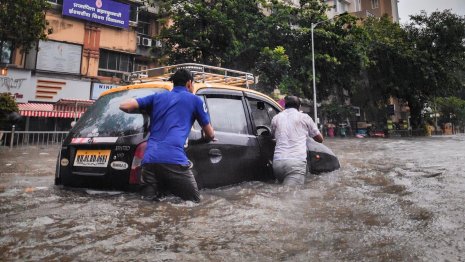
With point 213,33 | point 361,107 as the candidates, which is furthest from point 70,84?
point 361,107

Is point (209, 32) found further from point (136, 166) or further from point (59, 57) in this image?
point (136, 166)

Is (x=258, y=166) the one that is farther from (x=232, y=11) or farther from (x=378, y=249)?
(x=232, y=11)

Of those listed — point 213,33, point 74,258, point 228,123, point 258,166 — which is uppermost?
point 213,33

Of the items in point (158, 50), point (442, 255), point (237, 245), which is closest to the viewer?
point (442, 255)

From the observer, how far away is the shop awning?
54.3 feet

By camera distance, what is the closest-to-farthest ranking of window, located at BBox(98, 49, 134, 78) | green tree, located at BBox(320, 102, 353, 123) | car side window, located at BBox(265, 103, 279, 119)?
car side window, located at BBox(265, 103, 279, 119) < window, located at BBox(98, 49, 134, 78) < green tree, located at BBox(320, 102, 353, 123)

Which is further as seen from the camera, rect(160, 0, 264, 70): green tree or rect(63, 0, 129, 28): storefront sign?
rect(63, 0, 129, 28): storefront sign

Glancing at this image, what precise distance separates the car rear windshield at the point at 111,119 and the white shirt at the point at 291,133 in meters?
1.69

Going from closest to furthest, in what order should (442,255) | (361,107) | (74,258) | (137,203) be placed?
(74,258) < (442,255) < (137,203) < (361,107)

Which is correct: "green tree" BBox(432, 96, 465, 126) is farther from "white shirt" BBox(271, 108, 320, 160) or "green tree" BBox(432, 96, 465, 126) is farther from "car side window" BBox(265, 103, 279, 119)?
"white shirt" BBox(271, 108, 320, 160)

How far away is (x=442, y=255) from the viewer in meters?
2.07

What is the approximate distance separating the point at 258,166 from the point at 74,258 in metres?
2.87

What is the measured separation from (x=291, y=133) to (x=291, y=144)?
147mm

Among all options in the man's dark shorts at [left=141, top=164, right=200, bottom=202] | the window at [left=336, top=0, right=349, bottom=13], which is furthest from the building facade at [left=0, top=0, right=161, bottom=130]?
the window at [left=336, top=0, right=349, bottom=13]
